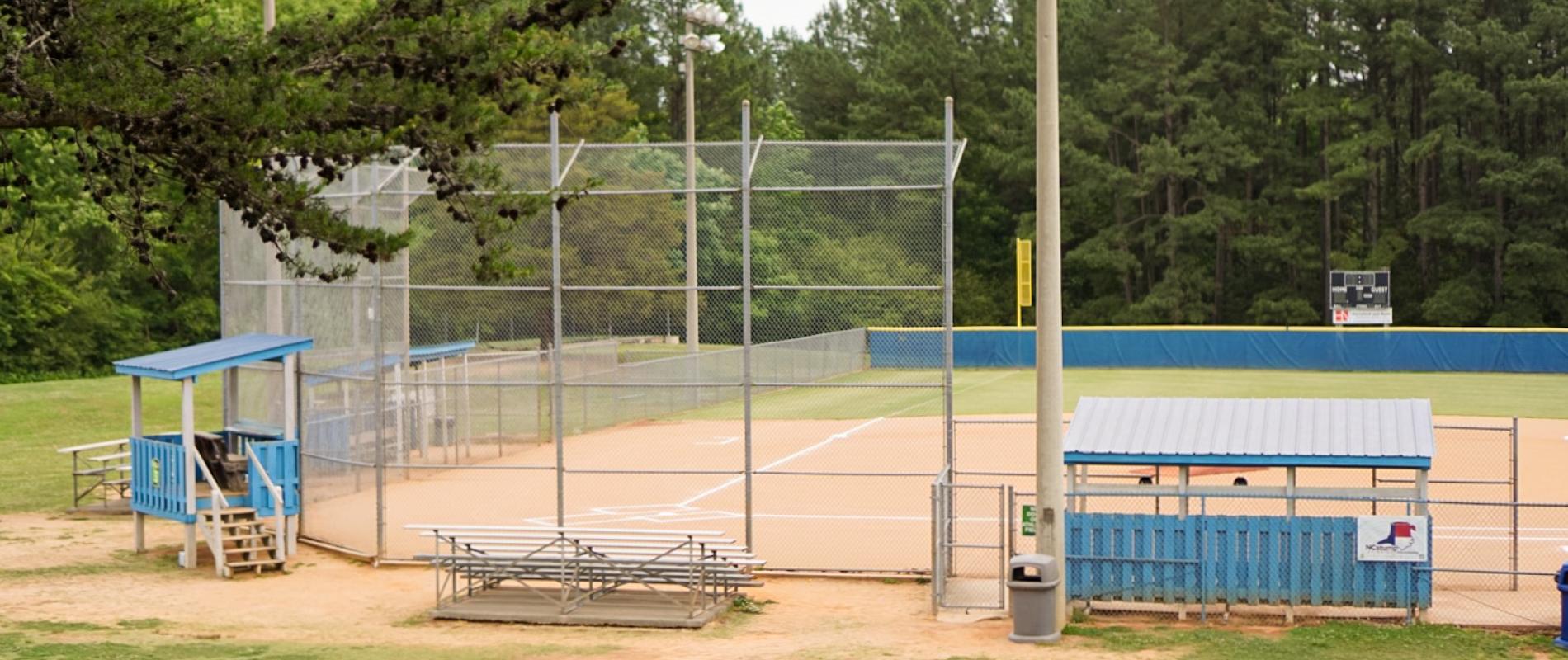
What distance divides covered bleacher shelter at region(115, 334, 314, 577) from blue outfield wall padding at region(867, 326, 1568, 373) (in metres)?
39.2

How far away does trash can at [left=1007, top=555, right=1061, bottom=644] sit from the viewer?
1580 centimetres

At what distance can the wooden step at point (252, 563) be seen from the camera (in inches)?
794

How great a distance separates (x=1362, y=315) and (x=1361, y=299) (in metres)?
0.67

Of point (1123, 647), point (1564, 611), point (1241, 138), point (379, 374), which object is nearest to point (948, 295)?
point (1123, 647)

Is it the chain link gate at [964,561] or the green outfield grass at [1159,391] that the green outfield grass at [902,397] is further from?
the chain link gate at [964,561]

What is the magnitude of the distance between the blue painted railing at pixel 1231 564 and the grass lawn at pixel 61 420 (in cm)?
1789

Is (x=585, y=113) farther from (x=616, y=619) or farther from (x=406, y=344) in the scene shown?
(x=616, y=619)

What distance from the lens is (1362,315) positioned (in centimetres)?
5719

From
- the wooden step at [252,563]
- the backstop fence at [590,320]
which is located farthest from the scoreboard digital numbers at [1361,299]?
the wooden step at [252,563]

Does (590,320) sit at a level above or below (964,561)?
above

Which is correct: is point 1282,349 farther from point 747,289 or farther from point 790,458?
point 747,289

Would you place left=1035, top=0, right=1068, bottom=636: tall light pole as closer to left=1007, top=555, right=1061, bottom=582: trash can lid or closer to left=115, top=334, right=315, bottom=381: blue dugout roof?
left=1007, top=555, right=1061, bottom=582: trash can lid

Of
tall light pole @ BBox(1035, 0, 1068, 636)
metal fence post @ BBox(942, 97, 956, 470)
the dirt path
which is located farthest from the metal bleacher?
tall light pole @ BBox(1035, 0, 1068, 636)

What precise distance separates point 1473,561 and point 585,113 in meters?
50.3
